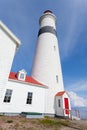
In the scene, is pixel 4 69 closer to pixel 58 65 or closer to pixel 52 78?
pixel 52 78

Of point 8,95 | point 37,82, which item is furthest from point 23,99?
point 37,82

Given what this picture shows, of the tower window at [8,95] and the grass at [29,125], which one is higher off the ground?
the tower window at [8,95]

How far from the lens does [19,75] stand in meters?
16.0

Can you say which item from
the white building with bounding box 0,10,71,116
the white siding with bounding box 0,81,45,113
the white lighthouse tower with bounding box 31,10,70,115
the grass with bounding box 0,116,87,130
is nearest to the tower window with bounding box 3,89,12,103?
the white building with bounding box 0,10,71,116

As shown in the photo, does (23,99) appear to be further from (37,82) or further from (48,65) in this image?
(48,65)

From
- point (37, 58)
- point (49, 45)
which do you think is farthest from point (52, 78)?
point (49, 45)

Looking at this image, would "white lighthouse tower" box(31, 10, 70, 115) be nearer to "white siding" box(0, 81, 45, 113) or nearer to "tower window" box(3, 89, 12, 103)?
"white siding" box(0, 81, 45, 113)

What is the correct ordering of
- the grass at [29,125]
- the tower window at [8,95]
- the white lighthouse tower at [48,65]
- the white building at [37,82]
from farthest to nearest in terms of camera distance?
the white lighthouse tower at [48,65] < the tower window at [8,95] < the white building at [37,82] < the grass at [29,125]

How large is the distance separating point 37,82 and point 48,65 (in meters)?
3.45

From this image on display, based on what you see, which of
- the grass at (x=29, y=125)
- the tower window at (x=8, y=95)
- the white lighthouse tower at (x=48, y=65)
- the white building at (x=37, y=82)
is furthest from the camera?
the white lighthouse tower at (x=48, y=65)

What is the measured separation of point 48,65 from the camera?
18.7m

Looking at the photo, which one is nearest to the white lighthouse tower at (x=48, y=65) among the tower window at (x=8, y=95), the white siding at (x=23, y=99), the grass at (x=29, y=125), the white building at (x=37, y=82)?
the white building at (x=37, y=82)

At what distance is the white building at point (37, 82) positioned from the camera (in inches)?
465

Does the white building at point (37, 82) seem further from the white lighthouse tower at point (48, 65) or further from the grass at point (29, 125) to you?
the grass at point (29, 125)
